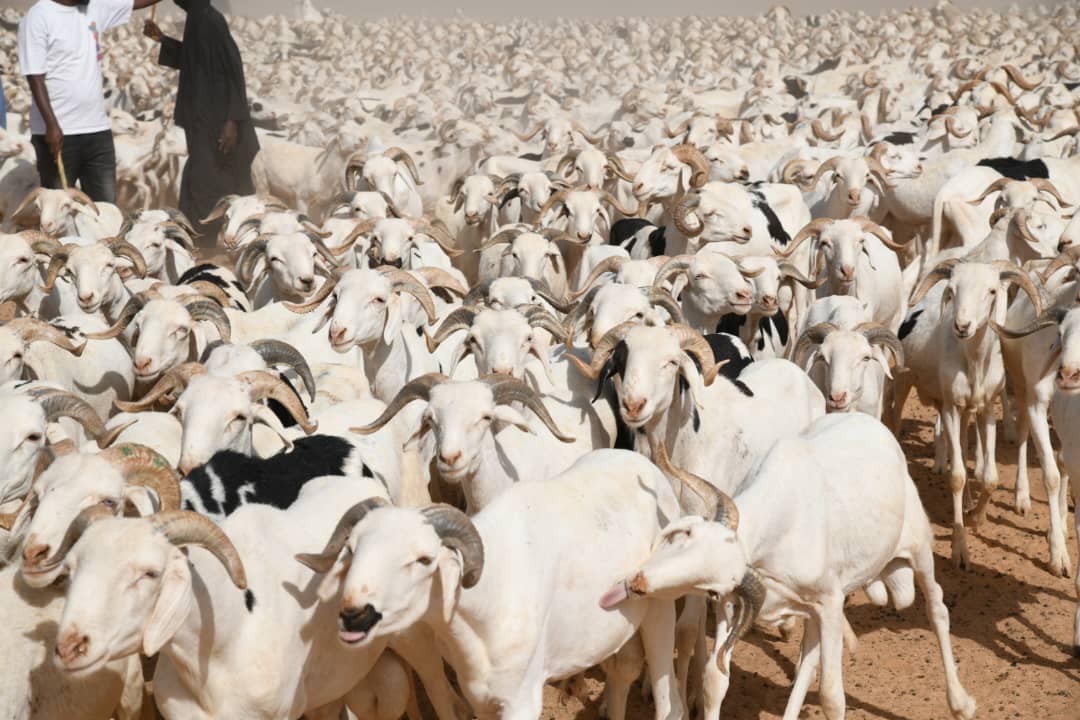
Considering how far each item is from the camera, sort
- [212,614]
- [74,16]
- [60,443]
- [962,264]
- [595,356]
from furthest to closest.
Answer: [74,16]
[962,264]
[595,356]
[60,443]
[212,614]

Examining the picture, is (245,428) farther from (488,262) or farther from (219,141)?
(219,141)

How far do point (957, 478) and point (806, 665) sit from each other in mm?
2824

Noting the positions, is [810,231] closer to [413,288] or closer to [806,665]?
[413,288]

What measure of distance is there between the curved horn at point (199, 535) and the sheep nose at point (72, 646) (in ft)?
1.30

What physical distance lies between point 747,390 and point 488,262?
13.4 feet

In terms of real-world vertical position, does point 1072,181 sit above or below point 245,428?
below

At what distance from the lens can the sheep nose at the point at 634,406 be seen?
6.05 meters

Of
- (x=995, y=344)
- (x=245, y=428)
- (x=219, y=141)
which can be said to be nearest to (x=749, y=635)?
(x=995, y=344)

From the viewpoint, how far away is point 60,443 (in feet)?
18.3

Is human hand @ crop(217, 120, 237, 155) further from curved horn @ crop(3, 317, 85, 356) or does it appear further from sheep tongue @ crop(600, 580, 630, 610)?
sheep tongue @ crop(600, 580, 630, 610)

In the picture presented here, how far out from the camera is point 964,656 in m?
6.83

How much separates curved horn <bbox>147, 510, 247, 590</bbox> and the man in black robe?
8.89m

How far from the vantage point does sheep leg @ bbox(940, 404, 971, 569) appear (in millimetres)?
7852

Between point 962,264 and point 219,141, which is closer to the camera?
point 962,264
